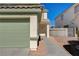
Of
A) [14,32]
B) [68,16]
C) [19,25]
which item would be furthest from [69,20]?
[14,32]

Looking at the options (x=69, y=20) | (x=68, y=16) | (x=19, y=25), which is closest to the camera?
(x=19, y=25)

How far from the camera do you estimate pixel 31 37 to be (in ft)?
47.6

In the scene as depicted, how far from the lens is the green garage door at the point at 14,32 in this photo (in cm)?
1490

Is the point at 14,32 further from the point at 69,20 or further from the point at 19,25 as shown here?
the point at 69,20

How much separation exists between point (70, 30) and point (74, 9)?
457 cm

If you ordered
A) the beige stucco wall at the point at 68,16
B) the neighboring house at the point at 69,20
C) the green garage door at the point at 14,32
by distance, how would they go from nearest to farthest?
the green garage door at the point at 14,32
the neighboring house at the point at 69,20
the beige stucco wall at the point at 68,16

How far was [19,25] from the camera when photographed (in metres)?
15.0

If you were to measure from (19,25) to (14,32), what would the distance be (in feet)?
2.15

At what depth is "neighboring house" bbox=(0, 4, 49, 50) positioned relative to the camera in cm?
1463

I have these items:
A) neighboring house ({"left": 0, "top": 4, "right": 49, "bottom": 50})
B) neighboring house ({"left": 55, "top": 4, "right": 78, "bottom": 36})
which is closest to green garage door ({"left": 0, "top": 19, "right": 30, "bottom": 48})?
neighboring house ({"left": 0, "top": 4, "right": 49, "bottom": 50})

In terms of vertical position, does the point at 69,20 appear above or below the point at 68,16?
below

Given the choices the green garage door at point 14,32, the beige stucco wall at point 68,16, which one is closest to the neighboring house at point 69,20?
the beige stucco wall at point 68,16

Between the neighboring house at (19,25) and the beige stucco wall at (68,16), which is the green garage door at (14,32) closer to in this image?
the neighboring house at (19,25)

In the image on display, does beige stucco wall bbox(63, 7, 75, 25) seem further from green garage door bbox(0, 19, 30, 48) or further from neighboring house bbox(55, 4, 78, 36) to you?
green garage door bbox(0, 19, 30, 48)
